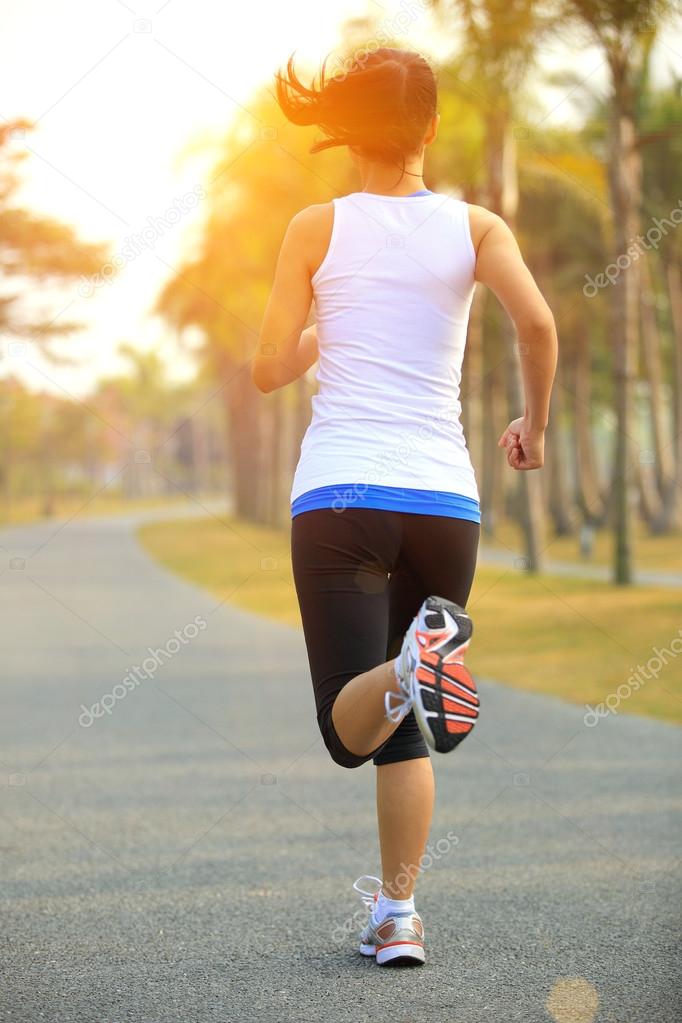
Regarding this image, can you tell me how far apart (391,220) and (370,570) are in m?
0.75

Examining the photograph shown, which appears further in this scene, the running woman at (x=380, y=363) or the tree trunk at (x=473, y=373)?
the tree trunk at (x=473, y=373)

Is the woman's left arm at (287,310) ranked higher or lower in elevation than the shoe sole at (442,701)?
higher

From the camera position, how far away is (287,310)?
2.87 m

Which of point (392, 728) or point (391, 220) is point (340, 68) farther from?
point (392, 728)

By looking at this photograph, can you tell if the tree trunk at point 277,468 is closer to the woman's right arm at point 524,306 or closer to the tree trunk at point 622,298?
the tree trunk at point 622,298

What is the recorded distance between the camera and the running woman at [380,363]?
2.78m

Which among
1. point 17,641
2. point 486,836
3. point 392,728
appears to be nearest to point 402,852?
point 392,728

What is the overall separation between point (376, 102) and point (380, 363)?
1.86ft

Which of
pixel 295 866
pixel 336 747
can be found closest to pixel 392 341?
pixel 336 747

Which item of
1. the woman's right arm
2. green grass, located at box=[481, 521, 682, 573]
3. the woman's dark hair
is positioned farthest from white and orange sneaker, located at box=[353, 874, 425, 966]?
green grass, located at box=[481, 521, 682, 573]

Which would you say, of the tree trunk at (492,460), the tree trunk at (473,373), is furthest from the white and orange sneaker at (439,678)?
the tree trunk at (492,460)

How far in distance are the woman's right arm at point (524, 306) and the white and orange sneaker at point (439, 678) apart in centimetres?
50

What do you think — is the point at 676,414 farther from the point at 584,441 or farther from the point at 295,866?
the point at 295,866

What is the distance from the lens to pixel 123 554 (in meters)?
26.7
